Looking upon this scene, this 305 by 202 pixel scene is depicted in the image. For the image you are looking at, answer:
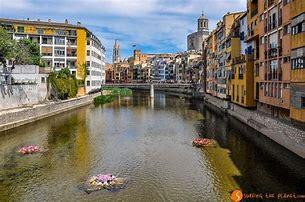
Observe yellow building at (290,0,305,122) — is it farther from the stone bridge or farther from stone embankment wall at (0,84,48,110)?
the stone bridge

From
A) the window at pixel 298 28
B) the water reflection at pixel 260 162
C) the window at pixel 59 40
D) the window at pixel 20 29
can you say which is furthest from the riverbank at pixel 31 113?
the window at pixel 298 28

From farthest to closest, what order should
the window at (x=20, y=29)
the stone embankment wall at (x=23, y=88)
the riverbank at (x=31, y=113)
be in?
1. the window at (x=20, y=29)
2. the stone embankment wall at (x=23, y=88)
3. the riverbank at (x=31, y=113)

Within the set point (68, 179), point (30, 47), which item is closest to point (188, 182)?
point (68, 179)

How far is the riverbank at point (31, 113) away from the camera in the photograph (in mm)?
49694

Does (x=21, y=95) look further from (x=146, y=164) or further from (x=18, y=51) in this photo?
(x=146, y=164)

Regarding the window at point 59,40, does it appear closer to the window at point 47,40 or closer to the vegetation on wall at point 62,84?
the window at point 47,40

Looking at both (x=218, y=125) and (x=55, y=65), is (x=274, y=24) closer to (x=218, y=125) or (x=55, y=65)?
(x=218, y=125)

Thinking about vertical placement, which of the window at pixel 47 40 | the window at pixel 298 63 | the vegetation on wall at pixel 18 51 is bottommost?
the window at pixel 298 63

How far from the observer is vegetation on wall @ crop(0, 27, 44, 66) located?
2324 inches

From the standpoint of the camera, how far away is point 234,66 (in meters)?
68.9

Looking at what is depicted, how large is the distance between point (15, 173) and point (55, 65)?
263 feet

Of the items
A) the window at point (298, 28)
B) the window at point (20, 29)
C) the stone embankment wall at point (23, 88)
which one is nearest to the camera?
the window at point (298, 28)

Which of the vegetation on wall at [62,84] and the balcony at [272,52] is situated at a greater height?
the balcony at [272,52]

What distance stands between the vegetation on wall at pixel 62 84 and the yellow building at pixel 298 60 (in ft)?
200
